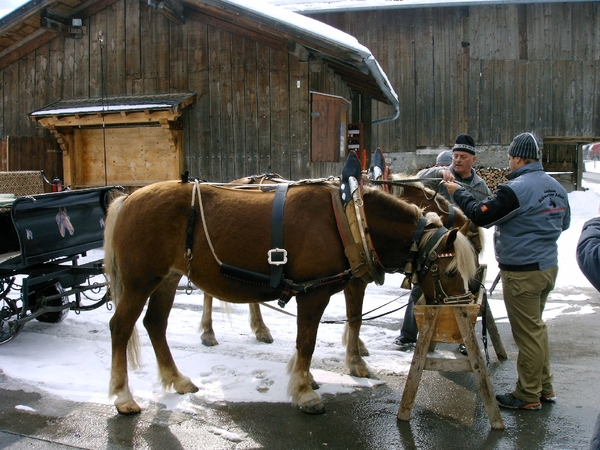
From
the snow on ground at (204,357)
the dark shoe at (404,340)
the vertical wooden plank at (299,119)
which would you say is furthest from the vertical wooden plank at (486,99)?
the dark shoe at (404,340)

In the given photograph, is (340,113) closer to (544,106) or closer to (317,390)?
(317,390)

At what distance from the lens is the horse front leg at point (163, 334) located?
4395mm

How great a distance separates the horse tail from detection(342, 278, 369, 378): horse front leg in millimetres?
1895

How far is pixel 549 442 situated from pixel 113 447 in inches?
118

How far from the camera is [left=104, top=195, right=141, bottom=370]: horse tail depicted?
443 centimetres

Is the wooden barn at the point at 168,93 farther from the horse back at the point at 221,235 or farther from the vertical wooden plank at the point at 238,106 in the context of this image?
the horse back at the point at 221,235

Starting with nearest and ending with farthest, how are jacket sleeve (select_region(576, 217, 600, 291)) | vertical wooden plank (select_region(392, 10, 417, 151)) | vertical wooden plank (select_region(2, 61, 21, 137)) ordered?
jacket sleeve (select_region(576, 217, 600, 291))
vertical wooden plank (select_region(2, 61, 21, 137))
vertical wooden plank (select_region(392, 10, 417, 151))

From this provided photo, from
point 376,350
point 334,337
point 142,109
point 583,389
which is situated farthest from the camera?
point 142,109

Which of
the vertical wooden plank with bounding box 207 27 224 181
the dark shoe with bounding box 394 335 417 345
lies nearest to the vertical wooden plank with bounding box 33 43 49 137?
the vertical wooden plank with bounding box 207 27 224 181

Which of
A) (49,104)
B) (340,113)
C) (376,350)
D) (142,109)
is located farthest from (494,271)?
(49,104)

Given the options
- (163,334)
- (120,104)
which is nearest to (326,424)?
(163,334)

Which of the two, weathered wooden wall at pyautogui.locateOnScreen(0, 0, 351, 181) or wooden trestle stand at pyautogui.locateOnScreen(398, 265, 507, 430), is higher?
weathered wooden wall at pyautogui.locateOnScreen(0, 0, 351, 181)

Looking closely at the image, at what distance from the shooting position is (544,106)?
1753 centimetres

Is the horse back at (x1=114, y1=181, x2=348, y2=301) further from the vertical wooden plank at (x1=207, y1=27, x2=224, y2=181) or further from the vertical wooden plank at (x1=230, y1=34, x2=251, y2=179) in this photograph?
the vertical wooden plank at (x1=207, y1=27, x2=224, y2=181)
